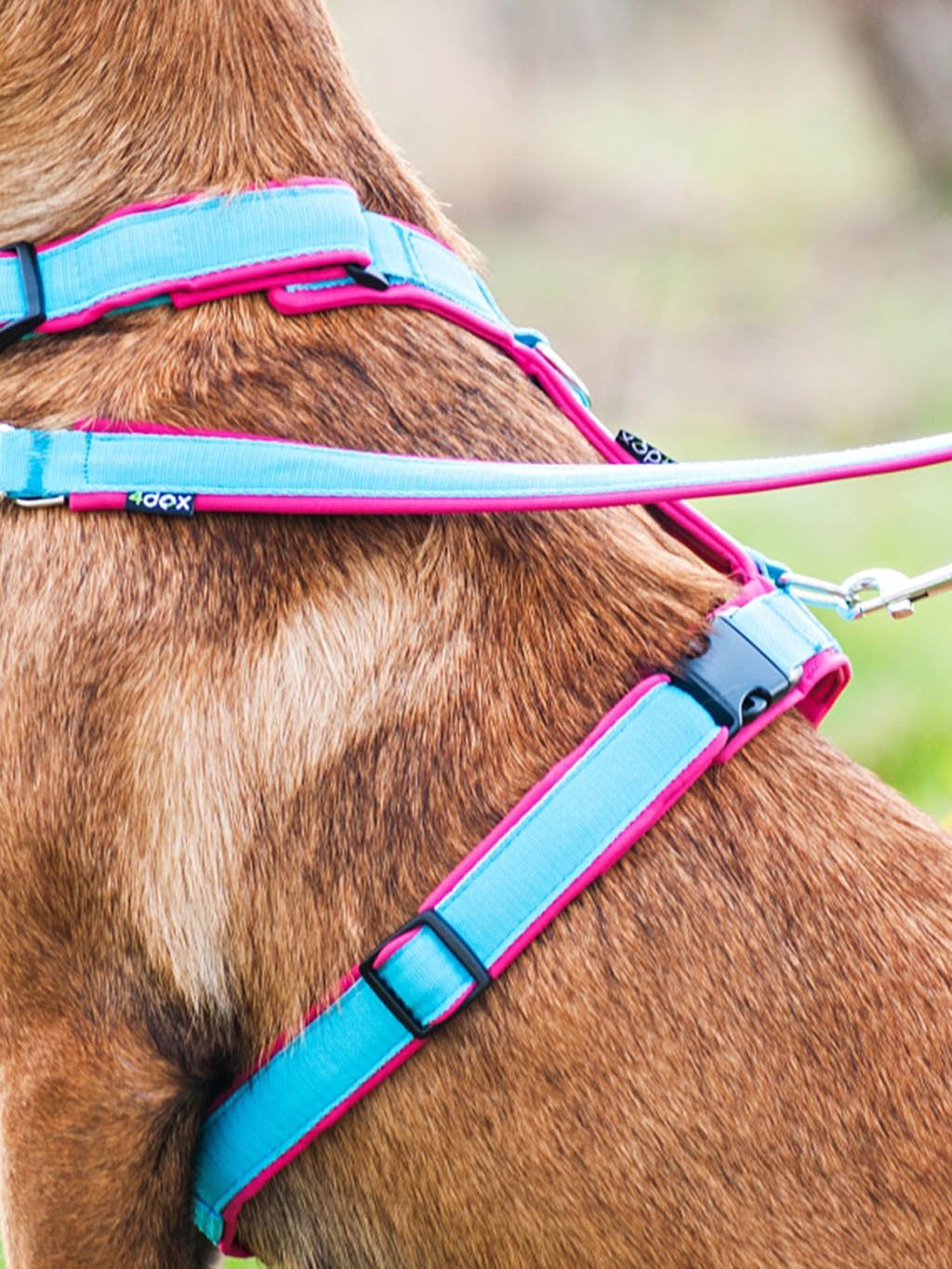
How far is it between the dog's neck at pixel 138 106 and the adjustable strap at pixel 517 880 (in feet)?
2.12

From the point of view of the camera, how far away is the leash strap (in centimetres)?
130

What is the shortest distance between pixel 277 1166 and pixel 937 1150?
2.00ft

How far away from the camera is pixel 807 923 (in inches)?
51.7

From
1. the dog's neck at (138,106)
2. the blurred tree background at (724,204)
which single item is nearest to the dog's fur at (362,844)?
the dog's neck at (138,106)

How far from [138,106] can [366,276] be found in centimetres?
28

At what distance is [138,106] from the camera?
142 cm

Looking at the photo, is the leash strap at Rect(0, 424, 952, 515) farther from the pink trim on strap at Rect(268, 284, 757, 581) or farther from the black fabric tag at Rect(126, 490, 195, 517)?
the pink trim on strap at Rect(268, 284, 757, 581)

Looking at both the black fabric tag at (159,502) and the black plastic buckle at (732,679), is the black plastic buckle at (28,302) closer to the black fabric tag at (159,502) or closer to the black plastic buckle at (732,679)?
the black fabric tag at (159,502)

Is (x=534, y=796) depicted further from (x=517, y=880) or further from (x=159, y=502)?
(x=159, y=502)

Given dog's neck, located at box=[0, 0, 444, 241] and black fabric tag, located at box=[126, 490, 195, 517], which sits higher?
dog's neck, located at box=[0, 0, 444, 241]

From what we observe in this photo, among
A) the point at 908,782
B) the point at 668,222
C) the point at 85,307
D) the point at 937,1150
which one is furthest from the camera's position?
the point at 668,222

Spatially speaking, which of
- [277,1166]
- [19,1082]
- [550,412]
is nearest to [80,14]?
[550,412]

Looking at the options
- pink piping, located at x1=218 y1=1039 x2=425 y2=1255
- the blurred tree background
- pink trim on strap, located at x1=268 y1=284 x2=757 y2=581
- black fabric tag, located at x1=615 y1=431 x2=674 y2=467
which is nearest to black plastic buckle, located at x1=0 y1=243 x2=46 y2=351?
pink trim on strap, located at x1=268 y1=284 x2=757 y2=581

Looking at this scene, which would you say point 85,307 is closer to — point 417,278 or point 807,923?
point 417,278
